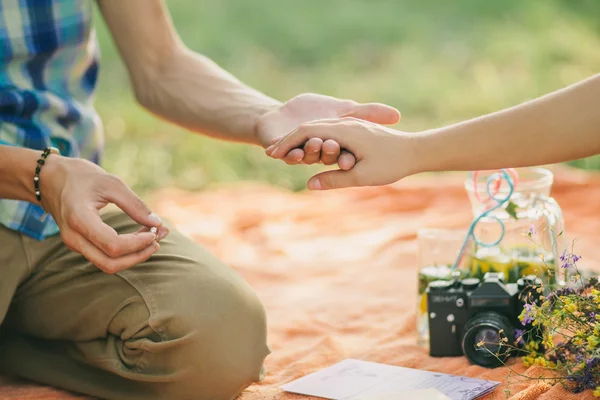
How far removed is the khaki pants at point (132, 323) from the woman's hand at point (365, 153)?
0.29 meters

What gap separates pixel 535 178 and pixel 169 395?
993mm

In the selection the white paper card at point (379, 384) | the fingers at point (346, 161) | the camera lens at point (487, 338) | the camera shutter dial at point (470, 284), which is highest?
the fingers at point (346, 161)

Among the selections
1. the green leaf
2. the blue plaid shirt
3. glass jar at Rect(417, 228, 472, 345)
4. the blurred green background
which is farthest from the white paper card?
the blurred green background

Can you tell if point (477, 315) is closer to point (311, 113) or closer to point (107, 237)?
point (311, 113)

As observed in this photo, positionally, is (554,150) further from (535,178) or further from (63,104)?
(63,104)

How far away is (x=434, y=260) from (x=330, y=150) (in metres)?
0.53

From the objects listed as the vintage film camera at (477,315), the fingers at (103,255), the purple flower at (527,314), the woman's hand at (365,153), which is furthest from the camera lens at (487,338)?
the fingers at (103,255)

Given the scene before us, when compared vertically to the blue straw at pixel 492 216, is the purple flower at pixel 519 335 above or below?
below

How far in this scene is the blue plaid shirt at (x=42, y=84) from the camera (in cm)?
181

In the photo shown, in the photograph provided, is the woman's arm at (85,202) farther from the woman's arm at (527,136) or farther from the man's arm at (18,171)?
the woman's arm at (527,136)

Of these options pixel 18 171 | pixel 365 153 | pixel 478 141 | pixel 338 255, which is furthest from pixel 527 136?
pixel 338 255

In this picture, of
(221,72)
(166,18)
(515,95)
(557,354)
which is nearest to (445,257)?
(557,354)

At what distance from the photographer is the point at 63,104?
1.89 m

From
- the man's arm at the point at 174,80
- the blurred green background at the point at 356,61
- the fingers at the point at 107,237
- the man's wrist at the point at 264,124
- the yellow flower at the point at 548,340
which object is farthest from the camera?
the blurred green background at the point at 356,61
